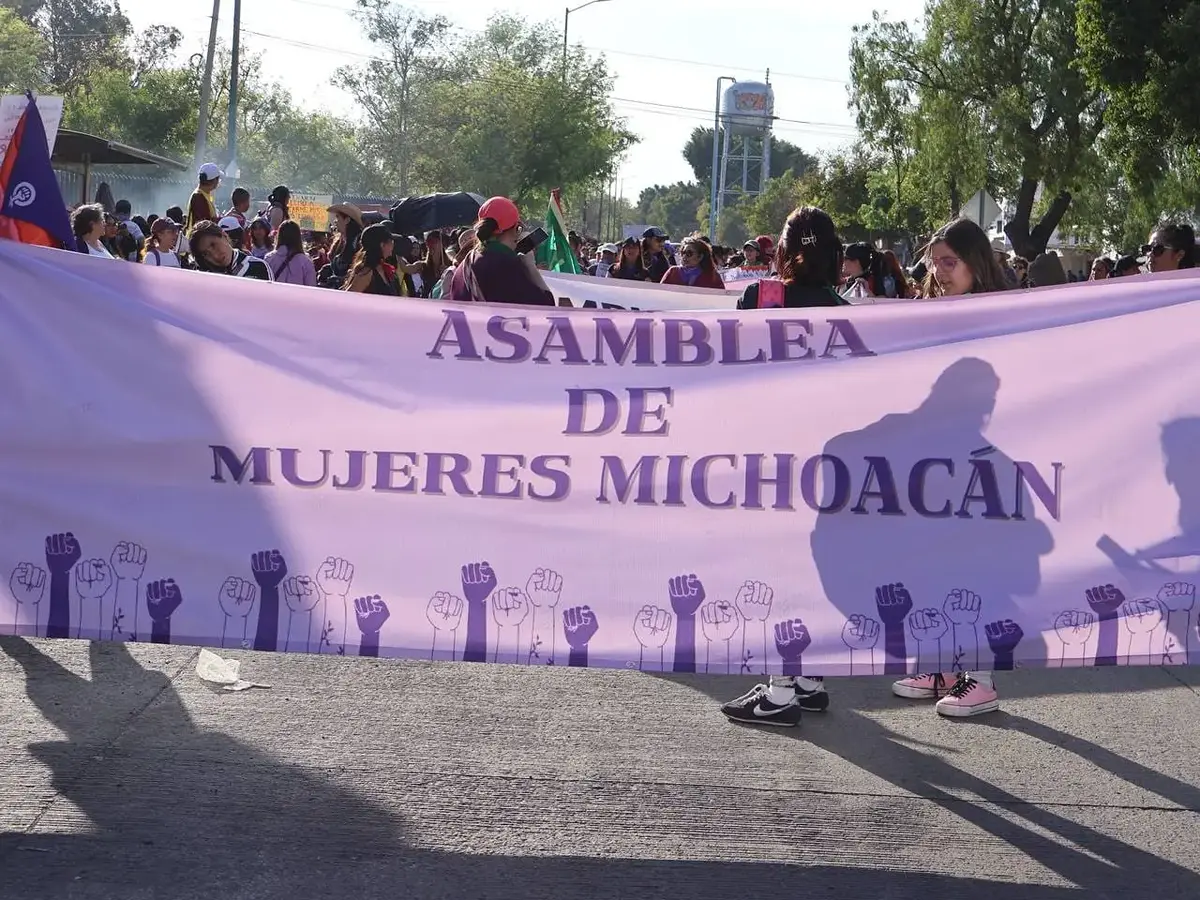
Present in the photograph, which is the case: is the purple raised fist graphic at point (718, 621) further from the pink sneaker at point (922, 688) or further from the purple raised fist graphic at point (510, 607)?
the pink sneaker at point (922, 688)

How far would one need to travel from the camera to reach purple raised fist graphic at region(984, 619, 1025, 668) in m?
4.47

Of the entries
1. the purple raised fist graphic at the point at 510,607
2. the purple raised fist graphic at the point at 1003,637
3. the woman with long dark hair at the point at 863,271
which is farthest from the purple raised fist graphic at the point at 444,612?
the woman with long dark hair at the point at 863,271

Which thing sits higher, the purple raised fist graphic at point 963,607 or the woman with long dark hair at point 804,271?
the woman with long dark hair at point 804,271

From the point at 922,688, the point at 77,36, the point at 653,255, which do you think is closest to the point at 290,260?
the point at 653,255

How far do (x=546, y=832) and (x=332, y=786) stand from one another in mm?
767

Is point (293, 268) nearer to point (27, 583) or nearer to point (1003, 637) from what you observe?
point (27, 583)

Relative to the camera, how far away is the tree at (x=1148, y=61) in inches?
1052

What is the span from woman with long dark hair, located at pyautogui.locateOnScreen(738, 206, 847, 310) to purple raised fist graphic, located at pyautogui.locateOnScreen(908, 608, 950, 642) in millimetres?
1661

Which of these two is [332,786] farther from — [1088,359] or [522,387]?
[1088,359]

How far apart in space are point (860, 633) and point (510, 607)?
996 mm

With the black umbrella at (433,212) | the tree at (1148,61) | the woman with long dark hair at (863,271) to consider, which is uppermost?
the tree at (1148,61)

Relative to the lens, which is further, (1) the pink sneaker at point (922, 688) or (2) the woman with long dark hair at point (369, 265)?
(2) the woman with long dark hair at point (369, 265)

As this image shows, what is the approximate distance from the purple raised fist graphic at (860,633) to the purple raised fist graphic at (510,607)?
2.99 feet

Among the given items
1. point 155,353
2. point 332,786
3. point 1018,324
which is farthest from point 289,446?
point 1018,324
